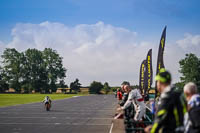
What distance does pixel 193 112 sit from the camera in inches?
169

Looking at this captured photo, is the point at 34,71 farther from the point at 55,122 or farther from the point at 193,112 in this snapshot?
the point at 193,112

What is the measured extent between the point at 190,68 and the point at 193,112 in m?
90.2

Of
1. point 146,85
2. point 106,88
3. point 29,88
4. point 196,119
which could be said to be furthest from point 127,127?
point 106,88

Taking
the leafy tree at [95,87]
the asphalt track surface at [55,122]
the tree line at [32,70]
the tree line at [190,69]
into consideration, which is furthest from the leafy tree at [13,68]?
the asphalt track surface at [55,122]

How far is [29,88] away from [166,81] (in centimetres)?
11333

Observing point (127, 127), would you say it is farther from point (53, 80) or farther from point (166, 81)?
point (53, 80)

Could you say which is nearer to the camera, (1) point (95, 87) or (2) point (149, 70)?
(2) point (149, 70)

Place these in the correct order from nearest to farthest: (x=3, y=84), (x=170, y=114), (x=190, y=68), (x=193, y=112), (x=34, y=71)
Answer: (x=170, y=114), (x=193, y=112), (x=190, y=68), (x=3, y=84), (x=34, y=71)

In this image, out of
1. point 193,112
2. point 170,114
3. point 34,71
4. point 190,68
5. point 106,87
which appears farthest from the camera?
point 106,87

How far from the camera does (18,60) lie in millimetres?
113938

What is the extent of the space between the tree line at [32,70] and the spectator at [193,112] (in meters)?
111

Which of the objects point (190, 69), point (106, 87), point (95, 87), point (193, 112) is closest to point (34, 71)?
point (95, 87)

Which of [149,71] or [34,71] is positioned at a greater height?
[34,71]

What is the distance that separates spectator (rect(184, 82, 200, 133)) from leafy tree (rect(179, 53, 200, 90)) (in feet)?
286
